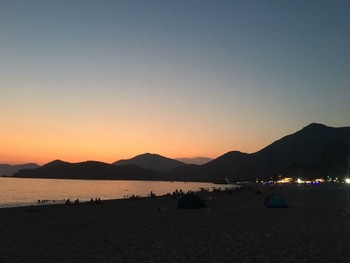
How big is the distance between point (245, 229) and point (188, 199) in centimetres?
1266

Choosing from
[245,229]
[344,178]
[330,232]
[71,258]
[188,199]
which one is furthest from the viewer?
[344,178]

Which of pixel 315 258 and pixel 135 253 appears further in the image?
pixel 135 253

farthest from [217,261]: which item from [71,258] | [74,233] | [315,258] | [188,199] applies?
[188,199]

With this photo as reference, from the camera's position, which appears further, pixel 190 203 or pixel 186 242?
pixel 190 203

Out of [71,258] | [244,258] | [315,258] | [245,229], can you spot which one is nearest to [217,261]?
[244,258]

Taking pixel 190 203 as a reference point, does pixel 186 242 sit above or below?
below

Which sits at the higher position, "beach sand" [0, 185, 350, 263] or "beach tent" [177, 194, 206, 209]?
"beach tent" [177, 194, 206, 209]

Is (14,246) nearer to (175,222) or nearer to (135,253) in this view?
(135,253)

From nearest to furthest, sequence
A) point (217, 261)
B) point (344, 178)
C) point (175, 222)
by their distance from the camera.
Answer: point (217, 261)
point (175, 222)
point (344, 178)

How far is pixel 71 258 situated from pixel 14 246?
12.5 ft

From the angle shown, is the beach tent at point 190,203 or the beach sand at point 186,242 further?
the beach tent at point 190,203

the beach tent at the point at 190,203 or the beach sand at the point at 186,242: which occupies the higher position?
the beach tent at the point at 190,203

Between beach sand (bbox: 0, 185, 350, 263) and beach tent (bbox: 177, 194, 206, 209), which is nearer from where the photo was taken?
beach sand (bbox: 0, 185, 350, 263)

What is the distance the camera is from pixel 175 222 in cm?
2105
